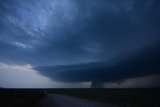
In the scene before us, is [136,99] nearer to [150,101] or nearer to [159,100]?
[150,101]

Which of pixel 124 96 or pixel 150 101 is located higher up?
pixel 124 96

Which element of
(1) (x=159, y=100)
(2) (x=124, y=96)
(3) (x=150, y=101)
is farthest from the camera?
(2) (x=124, y=96)

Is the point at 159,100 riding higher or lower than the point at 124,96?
lower

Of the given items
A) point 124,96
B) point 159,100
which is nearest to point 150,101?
point 159,100

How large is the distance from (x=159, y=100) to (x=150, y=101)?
230 centimetres

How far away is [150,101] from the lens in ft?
79.5

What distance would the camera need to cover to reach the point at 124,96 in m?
36.1

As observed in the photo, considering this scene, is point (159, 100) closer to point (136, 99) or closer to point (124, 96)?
point (136, 99)

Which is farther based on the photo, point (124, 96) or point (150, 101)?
point (124, 96)

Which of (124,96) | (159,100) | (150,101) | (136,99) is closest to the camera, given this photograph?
(159,100)

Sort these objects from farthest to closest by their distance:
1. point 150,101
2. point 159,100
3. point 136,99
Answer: point 136,99
point 150,101
point 159,100

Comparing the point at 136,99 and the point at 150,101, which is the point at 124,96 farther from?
the point at 150,101

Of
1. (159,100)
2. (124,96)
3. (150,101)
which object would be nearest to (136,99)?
(150,101)

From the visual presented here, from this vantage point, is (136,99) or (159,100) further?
(136,99)
